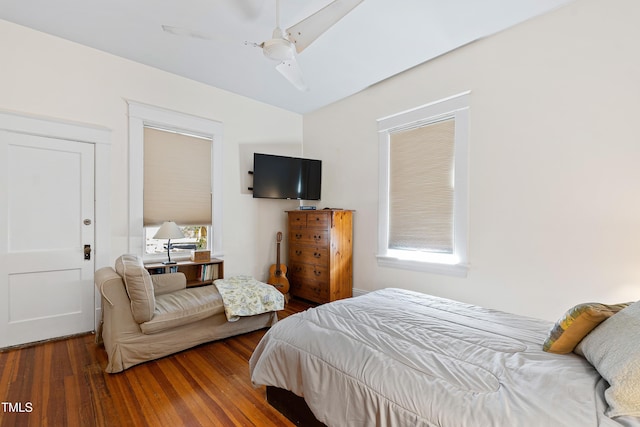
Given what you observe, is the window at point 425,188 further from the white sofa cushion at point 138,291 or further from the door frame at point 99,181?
the door frame at point 99,181

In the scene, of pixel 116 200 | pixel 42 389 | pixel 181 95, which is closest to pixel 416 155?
pixel 181 95

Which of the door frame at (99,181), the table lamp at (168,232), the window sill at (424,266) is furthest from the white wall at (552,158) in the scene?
the door frame at (99,181)

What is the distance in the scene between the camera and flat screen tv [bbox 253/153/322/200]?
4.15 m

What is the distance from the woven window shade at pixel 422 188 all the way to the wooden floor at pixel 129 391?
2248mm

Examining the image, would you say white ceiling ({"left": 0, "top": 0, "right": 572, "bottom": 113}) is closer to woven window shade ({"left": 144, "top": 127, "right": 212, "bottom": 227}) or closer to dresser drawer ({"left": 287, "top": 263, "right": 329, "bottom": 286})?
woven window shade ({"left": 144, "top": 127, "right": 212, "bottom": 227})

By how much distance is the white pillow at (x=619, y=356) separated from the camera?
3.10 ft

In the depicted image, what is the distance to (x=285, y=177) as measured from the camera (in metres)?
4.32

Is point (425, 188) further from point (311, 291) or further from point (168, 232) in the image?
point (168, 232)

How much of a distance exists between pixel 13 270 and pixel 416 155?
433 cm

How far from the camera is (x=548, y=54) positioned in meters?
2.54

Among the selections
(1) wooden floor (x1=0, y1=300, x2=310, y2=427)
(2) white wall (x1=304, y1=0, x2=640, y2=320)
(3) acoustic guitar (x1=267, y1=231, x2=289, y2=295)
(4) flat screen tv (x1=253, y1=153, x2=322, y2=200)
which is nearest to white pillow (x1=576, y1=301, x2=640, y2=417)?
(2) white wall (x1=304, y1=0, x2=640, y2=320)

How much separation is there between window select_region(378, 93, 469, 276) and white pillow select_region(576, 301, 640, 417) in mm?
1834

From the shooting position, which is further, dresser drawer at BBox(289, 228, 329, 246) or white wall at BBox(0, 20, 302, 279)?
dresser drawer at BBox(289, 228, 329, 246)

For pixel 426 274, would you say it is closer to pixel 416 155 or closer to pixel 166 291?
pixel 416 155
